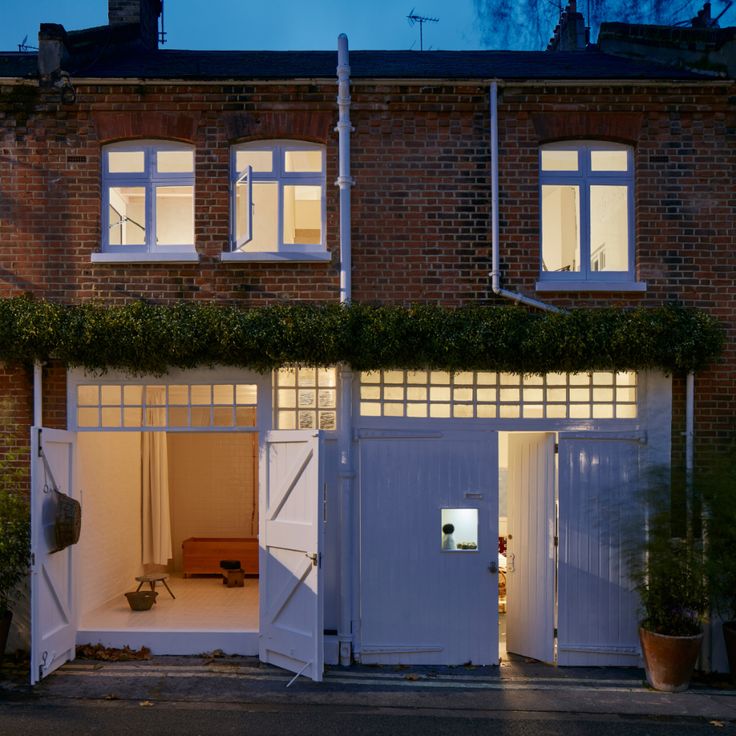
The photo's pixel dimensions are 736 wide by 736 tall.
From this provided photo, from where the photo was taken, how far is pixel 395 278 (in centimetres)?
834

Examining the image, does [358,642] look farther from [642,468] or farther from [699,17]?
[699,17]

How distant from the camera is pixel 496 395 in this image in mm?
8328

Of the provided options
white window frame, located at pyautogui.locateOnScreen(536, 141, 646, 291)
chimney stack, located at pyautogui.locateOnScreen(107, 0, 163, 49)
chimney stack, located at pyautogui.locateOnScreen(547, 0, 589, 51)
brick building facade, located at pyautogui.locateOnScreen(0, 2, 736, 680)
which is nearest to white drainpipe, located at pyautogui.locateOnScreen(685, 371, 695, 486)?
brick building facade, located at pyautogui.locateOnScreen(0, 2, 736, 680)

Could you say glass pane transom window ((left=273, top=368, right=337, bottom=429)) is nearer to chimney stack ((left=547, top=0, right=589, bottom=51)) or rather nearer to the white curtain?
the white curtain

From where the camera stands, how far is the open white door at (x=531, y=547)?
821cm

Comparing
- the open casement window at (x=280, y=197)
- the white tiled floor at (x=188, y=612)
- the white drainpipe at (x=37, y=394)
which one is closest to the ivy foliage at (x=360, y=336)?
the white drainpipe at (x=37, y=394)

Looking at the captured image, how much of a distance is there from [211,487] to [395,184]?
247 inches

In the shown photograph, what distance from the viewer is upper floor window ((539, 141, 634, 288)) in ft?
27.9

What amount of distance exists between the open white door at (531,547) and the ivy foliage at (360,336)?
3.86ft

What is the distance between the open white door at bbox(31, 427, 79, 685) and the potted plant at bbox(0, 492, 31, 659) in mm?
352

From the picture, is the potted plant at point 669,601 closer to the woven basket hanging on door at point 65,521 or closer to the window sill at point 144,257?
the window sill at point 144,257

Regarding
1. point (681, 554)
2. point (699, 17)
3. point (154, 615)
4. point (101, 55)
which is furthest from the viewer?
point (699, 17)

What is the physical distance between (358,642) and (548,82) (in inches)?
246

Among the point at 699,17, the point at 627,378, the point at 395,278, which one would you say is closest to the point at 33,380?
the point at 395,278
